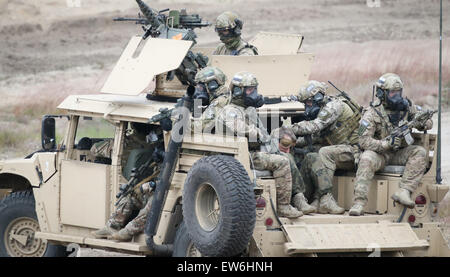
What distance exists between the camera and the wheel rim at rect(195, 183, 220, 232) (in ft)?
40.2

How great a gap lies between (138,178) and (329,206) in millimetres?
1958

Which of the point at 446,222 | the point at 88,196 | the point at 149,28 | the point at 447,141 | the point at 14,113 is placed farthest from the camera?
the point at 14,113

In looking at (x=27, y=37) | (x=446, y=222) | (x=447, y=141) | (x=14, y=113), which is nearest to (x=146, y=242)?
(x=446, y=222)

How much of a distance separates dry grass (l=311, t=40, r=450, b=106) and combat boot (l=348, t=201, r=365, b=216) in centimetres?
1295

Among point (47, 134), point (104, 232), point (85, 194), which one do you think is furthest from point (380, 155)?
point (47, 134)

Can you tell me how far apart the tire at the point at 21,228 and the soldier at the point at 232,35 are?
2.70 meters

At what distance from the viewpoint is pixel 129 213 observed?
1366cm

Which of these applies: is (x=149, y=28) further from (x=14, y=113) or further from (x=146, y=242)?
(x=14, y=113)

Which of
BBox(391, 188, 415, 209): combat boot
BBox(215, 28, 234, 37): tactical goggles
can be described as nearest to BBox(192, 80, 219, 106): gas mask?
BBox(215, 28, 234, 37): tactical goggles

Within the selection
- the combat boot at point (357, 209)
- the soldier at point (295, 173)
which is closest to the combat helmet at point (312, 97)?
the soldier at point (295, 173)

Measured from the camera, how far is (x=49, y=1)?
33.0 m

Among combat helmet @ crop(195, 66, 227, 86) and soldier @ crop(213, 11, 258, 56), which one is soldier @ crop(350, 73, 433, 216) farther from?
soldier @ crop(213, 11, 258, 56)

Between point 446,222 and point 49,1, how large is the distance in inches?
668

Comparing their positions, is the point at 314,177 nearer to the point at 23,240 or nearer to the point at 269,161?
the point at 269,161
